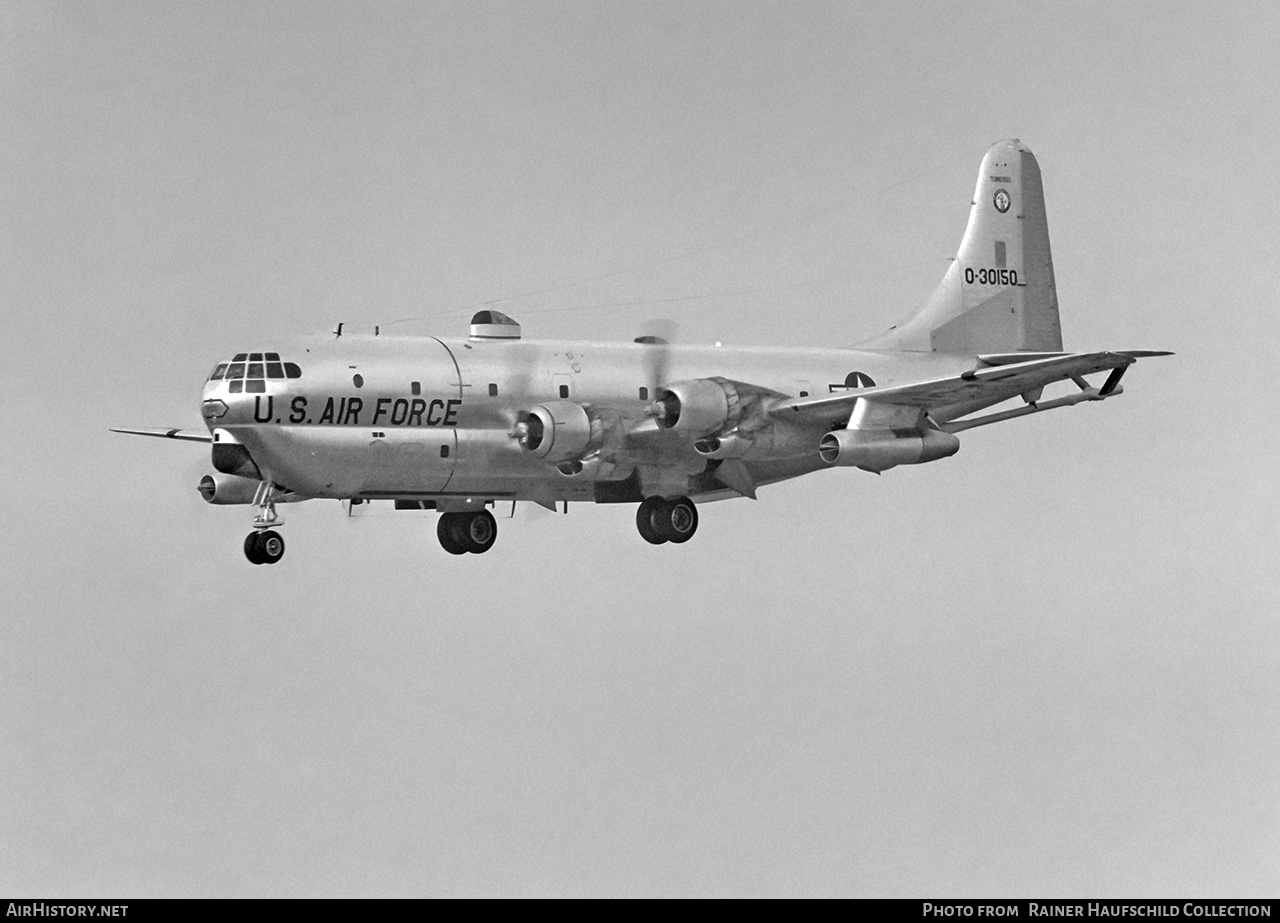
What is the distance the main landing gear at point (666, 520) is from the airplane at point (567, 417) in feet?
0.11

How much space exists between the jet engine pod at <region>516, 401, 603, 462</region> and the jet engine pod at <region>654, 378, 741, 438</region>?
1238mm

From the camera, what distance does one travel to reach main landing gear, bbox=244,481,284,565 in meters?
38.3

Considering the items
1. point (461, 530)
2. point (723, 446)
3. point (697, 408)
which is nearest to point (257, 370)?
point (461, 530)

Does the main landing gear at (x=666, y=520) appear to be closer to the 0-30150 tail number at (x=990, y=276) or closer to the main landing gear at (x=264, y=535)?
the main landing gear at (x=264, y=535)

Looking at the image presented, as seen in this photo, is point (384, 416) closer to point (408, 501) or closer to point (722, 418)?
point (408, 501)

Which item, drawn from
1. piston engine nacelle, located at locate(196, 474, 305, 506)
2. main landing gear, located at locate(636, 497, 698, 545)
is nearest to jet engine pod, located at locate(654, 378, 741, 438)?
main landing gear, located at locate(636, 497, 698, 545)

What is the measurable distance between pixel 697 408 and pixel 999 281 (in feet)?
26.9

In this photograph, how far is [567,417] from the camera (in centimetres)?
3888

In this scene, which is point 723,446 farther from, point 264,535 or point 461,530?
point 264,535

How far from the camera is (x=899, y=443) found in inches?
1559

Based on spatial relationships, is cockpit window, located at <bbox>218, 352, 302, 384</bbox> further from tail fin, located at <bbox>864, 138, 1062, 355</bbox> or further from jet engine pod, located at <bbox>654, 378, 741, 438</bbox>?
tail fin, located at <bbox>864, 138, 1062, 355</bbox>
